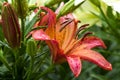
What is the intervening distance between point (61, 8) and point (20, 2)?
3.9 inches

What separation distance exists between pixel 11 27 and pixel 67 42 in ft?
0.44

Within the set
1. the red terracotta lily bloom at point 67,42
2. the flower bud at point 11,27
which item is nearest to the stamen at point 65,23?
the red terracotta lily bloom at point 67,42

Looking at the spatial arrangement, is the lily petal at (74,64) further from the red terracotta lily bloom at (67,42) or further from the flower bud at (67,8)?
the flower bud at (67,8)

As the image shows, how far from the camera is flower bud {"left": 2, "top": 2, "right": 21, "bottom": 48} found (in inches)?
30.9

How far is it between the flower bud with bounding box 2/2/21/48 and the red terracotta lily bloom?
4 cm

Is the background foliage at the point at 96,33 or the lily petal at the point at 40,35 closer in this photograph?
the lily petal at the point at 40,35

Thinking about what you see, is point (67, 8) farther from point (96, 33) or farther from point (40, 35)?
point (96, 33)

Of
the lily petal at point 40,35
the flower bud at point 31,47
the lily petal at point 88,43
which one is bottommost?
the lily petal at point 88,43

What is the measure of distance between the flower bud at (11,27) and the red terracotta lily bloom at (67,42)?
38 millimetres

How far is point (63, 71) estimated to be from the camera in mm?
1370

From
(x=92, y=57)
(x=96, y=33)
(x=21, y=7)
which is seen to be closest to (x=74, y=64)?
(x=92, y=57)

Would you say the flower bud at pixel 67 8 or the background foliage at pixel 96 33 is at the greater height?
the flower bud at pixel 67 8

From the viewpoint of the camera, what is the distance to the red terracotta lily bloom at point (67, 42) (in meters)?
0.81

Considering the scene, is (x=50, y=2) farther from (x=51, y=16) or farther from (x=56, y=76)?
(x=56, y=76)
